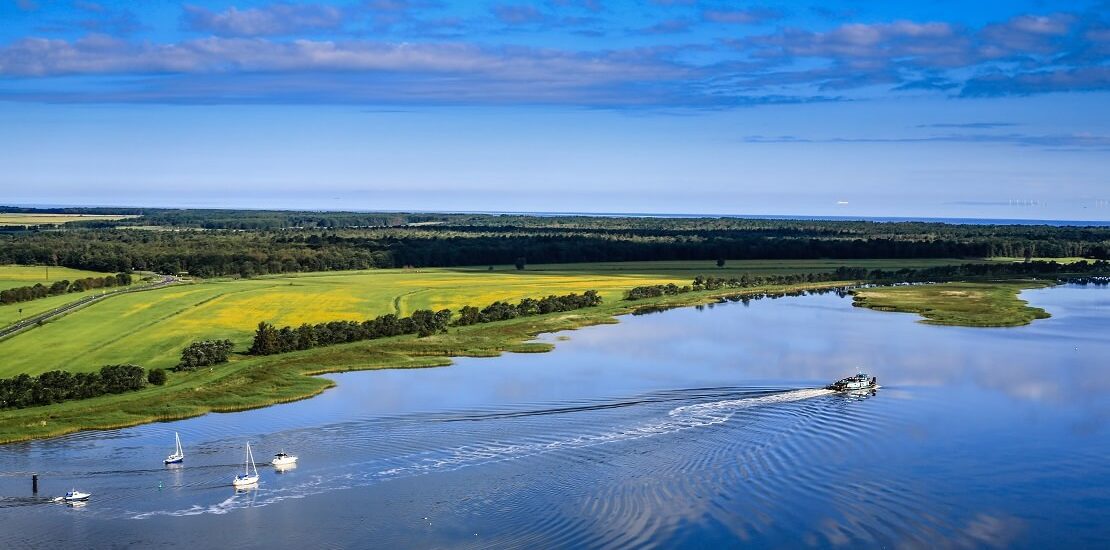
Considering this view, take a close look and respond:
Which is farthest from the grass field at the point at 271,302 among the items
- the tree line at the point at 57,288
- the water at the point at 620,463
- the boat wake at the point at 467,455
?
the boat wake at the point at 467,455

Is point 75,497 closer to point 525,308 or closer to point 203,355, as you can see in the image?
point 203,355

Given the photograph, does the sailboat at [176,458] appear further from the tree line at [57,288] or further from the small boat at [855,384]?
the tree line at [57,288]

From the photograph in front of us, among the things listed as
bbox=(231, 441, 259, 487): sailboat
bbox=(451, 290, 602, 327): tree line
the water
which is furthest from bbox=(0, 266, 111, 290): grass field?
bbox=(231, 441, 259, 487): sailboat

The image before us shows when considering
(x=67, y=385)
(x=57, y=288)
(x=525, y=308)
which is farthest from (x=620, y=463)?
(x=57, y=288)

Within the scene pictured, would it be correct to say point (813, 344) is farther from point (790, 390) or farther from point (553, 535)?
point (553, 535)

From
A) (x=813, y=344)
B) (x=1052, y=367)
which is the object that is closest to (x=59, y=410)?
(x=813, y=344)
